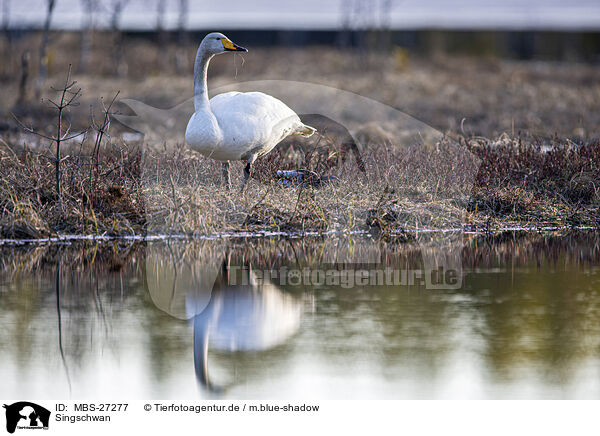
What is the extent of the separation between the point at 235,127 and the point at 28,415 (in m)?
5.70

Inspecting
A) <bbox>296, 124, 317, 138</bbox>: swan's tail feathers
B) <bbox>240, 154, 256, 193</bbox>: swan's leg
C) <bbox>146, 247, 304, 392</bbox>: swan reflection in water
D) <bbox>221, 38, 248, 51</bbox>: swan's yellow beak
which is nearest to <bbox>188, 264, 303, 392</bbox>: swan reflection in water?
<bbox>146, 247, 304, 392</bbox>: swan reflection in water

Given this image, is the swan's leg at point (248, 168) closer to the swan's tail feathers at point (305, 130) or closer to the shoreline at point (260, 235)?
the shoreline at point (260, 235)

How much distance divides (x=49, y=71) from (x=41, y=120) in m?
12.2

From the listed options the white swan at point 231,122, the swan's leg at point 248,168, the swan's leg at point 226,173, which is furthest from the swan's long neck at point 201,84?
the swan's leg at point 226,173

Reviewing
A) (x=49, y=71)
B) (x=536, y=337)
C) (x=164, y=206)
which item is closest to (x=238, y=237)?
(x=164, y=206)

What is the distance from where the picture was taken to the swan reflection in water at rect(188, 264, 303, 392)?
256 inches

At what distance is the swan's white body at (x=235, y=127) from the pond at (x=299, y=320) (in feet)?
3.52

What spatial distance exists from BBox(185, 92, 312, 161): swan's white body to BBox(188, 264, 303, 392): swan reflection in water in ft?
8.20

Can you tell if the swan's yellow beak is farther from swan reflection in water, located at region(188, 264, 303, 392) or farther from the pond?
swan reflection in water, located at region(188, 264, 303, 392)

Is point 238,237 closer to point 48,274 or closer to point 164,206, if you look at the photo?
point 164,206

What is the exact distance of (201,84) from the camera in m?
11.2

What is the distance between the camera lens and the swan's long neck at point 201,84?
1098cm

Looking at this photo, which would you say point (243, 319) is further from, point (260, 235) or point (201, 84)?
point (201, 84)

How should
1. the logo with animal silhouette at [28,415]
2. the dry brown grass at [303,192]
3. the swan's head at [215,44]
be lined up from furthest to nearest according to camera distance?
the swan's head at [215,44] → the dry brown grass at [303,192] → the logo with animal silhouette at [28,415]
